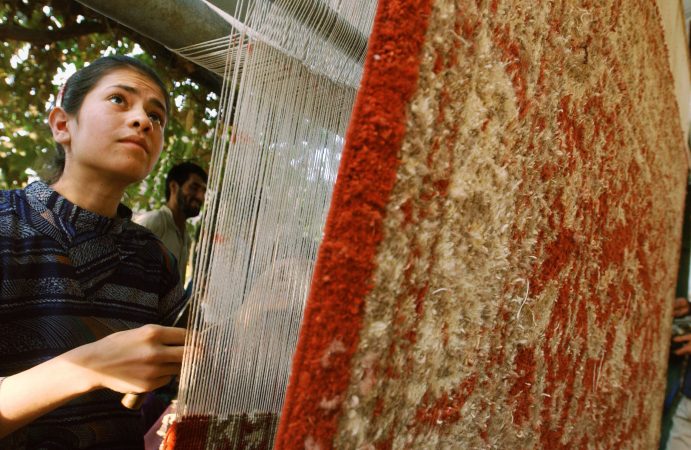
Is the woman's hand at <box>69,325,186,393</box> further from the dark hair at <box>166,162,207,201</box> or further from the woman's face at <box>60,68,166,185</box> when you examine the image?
the dark hair at <box>166,162,207,201</box>

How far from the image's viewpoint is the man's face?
2463 mm

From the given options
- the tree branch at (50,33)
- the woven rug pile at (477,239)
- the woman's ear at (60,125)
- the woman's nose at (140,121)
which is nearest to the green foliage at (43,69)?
the tree branch at (50,33)

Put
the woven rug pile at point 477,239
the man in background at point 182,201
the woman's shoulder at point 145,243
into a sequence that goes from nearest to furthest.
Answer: the woven rug pile at point 477,239
the woman's shoulder at point 145,243
the man in background at point 182,201

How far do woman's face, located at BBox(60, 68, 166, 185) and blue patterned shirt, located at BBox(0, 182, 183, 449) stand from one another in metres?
0.10

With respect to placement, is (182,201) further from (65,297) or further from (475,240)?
(475,240)

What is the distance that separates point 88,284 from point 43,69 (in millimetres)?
1478

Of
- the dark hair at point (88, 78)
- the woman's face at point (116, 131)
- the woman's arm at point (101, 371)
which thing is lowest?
the woman's arm at point (101, 371)

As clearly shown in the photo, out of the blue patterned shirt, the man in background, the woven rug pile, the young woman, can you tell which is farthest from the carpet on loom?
the man in background

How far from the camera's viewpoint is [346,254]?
1.32 ft

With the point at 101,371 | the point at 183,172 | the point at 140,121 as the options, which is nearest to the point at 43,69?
the point at 183,172

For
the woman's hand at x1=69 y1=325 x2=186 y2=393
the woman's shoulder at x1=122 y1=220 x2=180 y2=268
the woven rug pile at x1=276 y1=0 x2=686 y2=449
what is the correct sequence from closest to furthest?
the woven rug pile at x1=276 y1=0 x2=686 y2=449 < the woman's hand at x1=69 y1=325 x2=186 y2=393 < the woman's shoulder at x1=122 y1=220 x2=180 y2=268

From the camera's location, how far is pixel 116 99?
0.90 m

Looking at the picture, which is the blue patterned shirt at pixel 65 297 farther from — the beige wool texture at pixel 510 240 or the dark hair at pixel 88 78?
the beige wool texture at pixel 510 240

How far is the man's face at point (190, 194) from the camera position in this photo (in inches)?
97.0
